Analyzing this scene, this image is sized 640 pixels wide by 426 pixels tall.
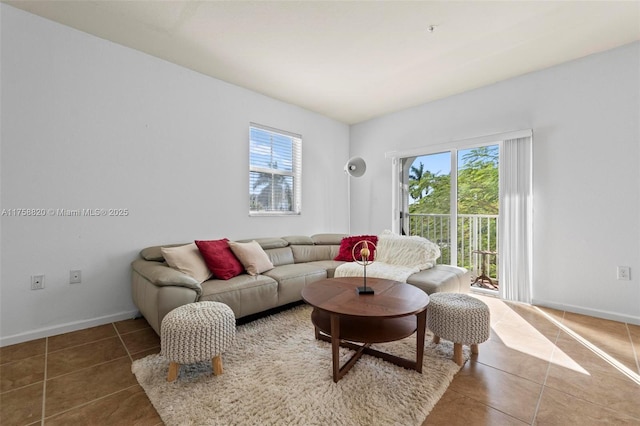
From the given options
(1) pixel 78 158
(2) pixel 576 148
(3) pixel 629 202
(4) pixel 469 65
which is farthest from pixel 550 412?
(1) pixel 78 158

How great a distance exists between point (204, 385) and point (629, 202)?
12.7ft

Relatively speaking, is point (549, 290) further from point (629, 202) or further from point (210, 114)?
point (210, 114)

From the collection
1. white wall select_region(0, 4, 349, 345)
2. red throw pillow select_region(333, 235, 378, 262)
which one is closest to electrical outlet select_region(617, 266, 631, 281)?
red throw pillow select_region(333, 235, 378, 262)

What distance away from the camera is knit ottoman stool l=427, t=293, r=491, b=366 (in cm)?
180

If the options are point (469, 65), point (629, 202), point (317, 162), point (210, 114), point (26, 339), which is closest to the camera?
point (26, 339)

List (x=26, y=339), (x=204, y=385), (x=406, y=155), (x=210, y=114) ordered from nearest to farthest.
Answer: (x=204, y=385) → (x=26, y=339) → (x=210, y=114) → (x=406, y=155)

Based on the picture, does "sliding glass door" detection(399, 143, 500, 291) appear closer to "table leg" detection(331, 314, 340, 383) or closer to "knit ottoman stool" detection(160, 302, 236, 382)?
"table leg" detection(331, 314, 340, 383)

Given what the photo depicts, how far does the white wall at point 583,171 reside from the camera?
2533 millimetres

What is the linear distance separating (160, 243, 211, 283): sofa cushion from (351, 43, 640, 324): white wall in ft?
10.5

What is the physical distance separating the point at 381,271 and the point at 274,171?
2095 mm

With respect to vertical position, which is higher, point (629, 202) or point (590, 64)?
point (590, 64)

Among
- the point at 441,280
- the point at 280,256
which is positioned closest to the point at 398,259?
the point at 441,280

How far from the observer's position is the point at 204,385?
5.27 ft

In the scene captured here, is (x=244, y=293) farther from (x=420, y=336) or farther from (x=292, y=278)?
(x=420, y=336)
